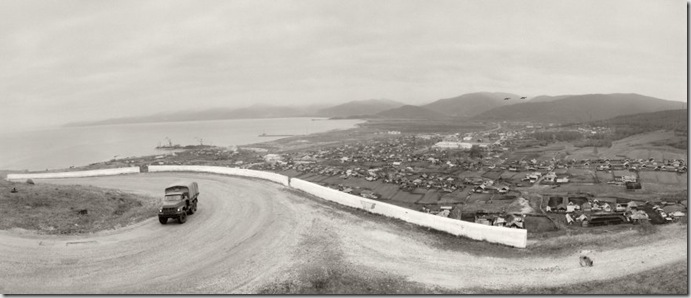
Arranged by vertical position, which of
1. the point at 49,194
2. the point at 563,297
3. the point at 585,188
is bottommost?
the point at 585,188

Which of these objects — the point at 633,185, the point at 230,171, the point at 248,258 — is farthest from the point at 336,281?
the point at 633,185

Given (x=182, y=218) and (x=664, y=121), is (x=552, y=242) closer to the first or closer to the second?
(x=182, y=218)

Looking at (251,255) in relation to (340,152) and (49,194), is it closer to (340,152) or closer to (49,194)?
(49,194)

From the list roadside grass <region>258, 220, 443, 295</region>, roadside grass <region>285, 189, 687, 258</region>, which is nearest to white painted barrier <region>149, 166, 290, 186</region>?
roadside grass <region>285, 189, 687, 258</region>

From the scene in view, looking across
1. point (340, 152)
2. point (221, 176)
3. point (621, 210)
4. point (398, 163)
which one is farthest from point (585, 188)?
point (340, 152)

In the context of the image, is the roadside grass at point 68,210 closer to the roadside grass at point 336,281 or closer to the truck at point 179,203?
the truck at point 179,203

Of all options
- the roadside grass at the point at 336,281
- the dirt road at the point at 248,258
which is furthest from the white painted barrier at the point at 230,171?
the roadside grass at the point at 336,281
